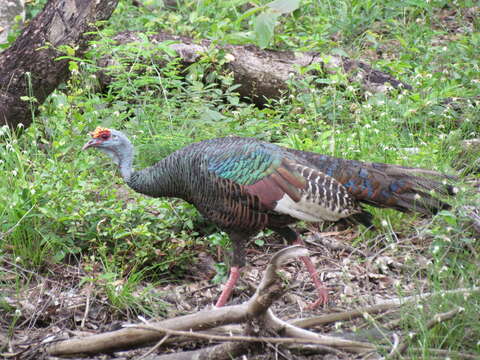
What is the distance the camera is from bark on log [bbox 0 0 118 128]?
239 inches

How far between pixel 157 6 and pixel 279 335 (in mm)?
5881

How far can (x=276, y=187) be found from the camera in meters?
4.60

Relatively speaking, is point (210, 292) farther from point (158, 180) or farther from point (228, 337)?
point (228, 337)

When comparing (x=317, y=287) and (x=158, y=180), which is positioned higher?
(x=158, y=180)

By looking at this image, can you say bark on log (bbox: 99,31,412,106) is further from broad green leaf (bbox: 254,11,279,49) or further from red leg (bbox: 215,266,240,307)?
broad green leaf (bbox: 254,11,279,49)

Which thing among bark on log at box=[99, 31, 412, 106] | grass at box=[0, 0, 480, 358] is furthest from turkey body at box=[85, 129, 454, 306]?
bark on log at box=[99, 31, 412, 106]

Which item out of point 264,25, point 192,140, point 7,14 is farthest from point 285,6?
point 7,14

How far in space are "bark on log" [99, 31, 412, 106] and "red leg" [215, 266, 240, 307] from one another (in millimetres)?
2584

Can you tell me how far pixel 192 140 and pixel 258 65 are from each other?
1.71 m

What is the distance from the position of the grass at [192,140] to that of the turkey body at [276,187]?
0.27 meters

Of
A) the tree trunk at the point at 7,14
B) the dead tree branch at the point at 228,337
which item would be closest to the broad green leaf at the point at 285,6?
the dead tree branch at the point at 228,337

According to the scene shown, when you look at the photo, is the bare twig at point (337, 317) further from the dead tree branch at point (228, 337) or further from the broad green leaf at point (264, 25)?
the broad green leaf at point (264, 25)

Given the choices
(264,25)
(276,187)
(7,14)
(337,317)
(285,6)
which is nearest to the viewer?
(285,6)

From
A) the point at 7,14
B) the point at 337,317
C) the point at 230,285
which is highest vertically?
the point at 7,14
